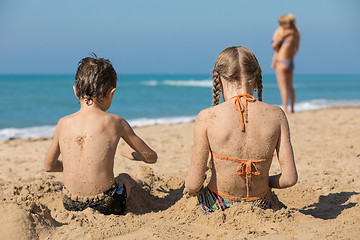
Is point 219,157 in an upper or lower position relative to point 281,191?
upper

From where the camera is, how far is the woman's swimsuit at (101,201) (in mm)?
2738

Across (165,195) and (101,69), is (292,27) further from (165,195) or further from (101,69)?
(101,69)

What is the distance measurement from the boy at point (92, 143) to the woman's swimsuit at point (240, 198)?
63 cm

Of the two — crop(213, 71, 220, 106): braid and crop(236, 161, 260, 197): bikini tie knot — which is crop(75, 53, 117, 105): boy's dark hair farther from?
crop(236, 161, 260, 197): bikini tie knot

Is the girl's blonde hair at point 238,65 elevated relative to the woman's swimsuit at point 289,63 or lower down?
lower down

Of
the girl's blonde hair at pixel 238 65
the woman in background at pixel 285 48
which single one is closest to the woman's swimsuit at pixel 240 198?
the girl's blonde hair at pixel 238 65

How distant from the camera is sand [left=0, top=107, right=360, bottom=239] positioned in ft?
7.65

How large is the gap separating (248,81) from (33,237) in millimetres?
1595

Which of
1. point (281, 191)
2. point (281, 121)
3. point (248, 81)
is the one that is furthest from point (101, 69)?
point (281, 191)

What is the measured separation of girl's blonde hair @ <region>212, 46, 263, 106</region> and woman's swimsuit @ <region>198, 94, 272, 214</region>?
127mm

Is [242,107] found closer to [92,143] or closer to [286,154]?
[286,154]

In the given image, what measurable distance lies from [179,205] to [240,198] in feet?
1.90

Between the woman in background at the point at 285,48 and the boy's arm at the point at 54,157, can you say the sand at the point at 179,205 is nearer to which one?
the boy's arm at the point at 54,157

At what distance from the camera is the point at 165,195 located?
11.9 feet
